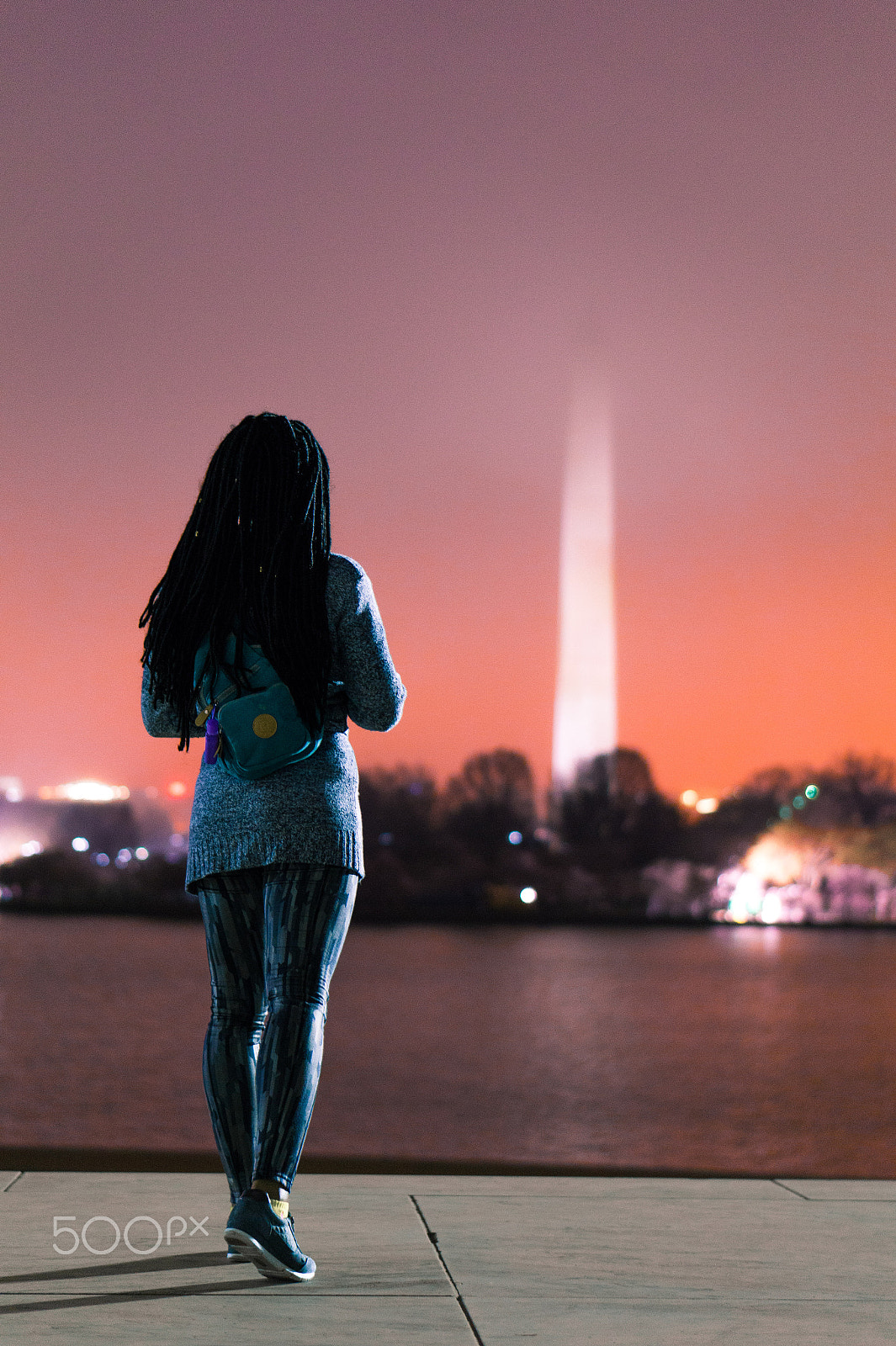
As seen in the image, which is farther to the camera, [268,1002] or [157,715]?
[157,715]

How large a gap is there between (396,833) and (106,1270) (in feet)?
278

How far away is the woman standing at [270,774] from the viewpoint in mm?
2455

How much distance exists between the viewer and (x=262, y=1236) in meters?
2.31

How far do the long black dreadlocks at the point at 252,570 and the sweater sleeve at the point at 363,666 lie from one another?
43 millimetres

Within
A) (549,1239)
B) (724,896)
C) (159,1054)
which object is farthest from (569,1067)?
(549,1239)

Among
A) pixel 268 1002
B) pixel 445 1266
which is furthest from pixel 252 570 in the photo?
pixel 445 1266

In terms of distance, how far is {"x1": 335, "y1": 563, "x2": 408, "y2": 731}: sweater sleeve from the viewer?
2.59 m

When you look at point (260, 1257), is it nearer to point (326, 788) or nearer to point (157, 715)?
point (326, 788)

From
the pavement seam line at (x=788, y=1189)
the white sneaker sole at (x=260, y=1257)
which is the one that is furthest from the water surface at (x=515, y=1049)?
the white sneaker sole at (x=260, y=1257)

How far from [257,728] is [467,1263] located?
1.13 m

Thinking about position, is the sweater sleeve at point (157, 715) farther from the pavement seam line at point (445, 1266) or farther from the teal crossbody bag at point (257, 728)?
the pavement seam line at point (445, 1266)

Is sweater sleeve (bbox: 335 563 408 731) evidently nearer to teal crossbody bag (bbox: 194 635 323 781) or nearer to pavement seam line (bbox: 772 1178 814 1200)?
teal crossbody bag (bbox: 194 635 323 781)

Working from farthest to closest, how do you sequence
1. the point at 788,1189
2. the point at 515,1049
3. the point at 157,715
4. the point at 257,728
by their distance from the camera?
the point at 515,1049
the point at 788,1189
the point at 157,715
the point at 257,728

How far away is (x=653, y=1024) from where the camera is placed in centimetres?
7769
